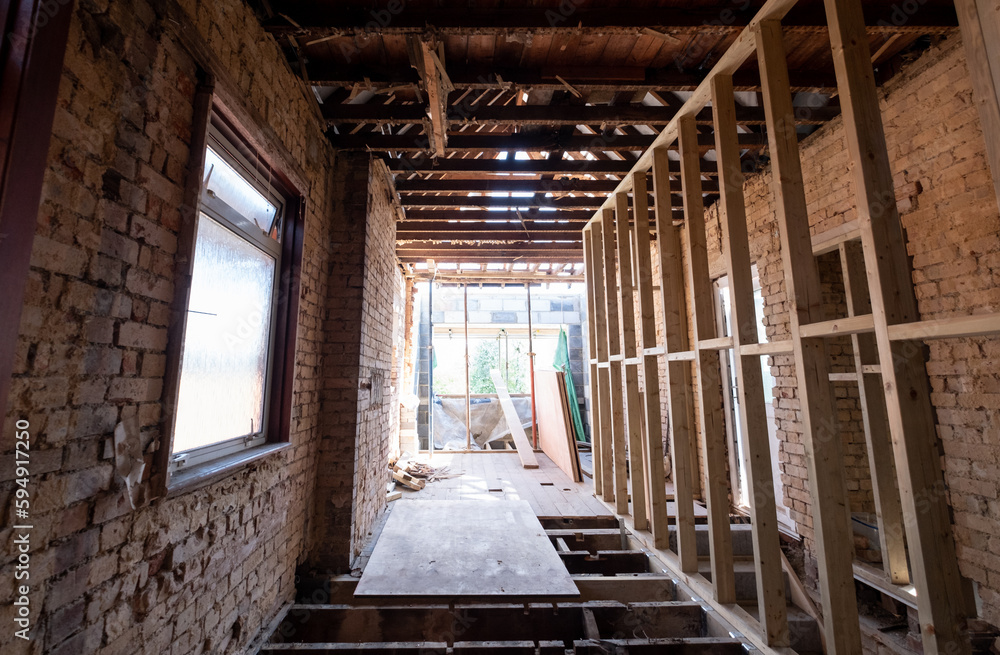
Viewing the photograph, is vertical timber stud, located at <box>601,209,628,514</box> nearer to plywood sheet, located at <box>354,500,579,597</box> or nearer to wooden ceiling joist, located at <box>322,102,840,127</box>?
plywood sheet, located at <box>354,500,579,597</box>

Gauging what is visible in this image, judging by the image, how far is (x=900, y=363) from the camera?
5.15ft

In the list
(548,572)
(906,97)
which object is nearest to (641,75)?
(906,97)

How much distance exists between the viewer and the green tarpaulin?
30.9ft

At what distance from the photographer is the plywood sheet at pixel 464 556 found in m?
2.78

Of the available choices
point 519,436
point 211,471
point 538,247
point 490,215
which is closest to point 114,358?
point 211,471

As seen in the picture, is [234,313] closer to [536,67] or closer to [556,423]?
[536,67]

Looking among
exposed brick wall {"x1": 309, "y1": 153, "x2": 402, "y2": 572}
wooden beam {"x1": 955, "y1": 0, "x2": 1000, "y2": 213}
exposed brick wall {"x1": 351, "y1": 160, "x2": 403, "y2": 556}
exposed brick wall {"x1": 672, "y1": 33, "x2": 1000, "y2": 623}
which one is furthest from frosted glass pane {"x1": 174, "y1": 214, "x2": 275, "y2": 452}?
exposed brick wall {"x1": 672, "y1": 33, "x2": 1000, "y2": 623}

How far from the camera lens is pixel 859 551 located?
3504 millimetres

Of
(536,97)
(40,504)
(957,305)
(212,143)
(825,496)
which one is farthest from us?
(536,97)

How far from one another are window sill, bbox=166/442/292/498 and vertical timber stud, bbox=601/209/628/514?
10.1ft

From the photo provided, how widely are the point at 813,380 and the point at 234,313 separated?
9.72 ft

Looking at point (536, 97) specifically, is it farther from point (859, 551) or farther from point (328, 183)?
point (859, 551)

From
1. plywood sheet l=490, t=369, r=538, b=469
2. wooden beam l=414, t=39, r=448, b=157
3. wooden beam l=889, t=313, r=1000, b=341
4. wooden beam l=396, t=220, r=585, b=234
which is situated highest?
wooden beam l=396, t=220, r=585, b=234

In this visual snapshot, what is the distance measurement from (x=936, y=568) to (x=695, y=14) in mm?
2968
